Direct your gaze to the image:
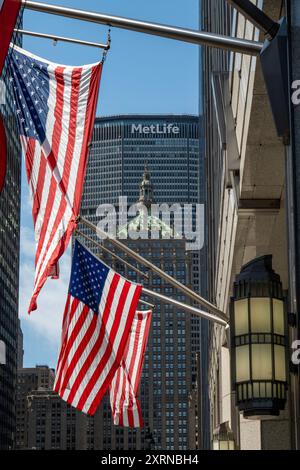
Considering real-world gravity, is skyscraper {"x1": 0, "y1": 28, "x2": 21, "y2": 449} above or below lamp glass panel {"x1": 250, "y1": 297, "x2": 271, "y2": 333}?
above

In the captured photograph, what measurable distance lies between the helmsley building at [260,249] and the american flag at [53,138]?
216cm

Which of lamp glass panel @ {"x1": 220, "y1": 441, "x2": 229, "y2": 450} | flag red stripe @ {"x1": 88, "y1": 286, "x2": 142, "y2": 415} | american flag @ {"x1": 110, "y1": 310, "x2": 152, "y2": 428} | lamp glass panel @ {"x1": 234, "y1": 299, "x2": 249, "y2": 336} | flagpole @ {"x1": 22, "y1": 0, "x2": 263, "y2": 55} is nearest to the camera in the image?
flagpole @ {"x1": 22, "y1": 0, "x2": 263, "y2": 55}

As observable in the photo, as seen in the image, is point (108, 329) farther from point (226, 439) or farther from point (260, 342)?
point (226, 439)

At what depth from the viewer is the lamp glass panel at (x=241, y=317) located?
8.09 m

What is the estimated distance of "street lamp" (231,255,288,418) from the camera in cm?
798

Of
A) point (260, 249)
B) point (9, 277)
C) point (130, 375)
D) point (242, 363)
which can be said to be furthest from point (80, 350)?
point (9, 277)

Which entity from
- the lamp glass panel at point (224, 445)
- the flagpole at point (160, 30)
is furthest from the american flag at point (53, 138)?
the lamp glass panel at point (224, 445)

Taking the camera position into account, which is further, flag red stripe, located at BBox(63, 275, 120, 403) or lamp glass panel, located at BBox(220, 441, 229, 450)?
lamp glass panel, located at BBox(220, 441, 229, 450)

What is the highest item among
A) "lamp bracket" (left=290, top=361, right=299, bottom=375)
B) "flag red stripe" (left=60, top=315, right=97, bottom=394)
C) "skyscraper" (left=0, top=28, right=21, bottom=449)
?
"skyscraper" (left=0, top=28, right=21, bottom=449)

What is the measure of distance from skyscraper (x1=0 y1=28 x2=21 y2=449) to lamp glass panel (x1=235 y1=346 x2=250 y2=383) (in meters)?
102

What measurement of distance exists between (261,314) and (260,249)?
10.1 metres

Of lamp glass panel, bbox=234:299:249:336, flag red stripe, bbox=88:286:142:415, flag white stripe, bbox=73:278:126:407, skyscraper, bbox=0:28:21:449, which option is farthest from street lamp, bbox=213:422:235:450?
skyscraper, bbox=0:28:21:449

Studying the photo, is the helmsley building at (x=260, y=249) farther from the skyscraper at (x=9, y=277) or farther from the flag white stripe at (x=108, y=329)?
the skyscraper at (x=9, y=277)

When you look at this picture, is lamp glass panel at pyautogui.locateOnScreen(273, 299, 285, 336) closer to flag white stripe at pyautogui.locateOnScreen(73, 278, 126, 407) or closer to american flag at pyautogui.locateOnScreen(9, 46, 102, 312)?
american flag at pyautogui.locateOnScreen(9, 46, 102, 312)
